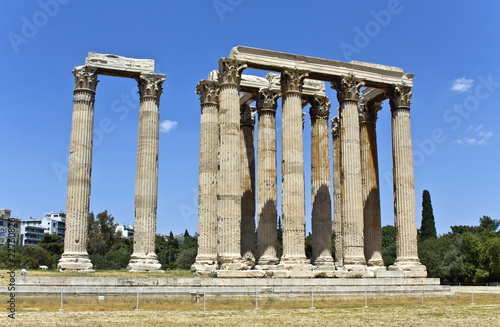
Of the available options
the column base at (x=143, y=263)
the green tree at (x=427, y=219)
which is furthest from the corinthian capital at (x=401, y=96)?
the green tree at (x=427, y=219)

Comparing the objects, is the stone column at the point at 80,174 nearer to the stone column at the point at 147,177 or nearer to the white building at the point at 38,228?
the stone column at the point at 147,177

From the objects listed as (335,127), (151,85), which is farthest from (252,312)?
(335,127)

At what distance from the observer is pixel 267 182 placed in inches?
2002

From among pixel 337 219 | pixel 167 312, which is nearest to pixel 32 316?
pixel 167 312

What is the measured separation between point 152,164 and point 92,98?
697cm

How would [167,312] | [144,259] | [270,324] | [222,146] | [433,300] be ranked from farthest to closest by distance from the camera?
[144,259]
[222,146]
[433,300]
[167,312]
[270,324]

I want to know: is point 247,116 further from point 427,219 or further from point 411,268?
point 427,219

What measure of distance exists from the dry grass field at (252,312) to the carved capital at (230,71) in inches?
648

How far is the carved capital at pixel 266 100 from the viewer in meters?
52.6

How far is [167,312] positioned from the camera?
1185 inches

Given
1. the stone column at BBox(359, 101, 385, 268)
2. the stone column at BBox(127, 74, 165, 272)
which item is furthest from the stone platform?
the stone column at BBox(127, 74, 165, 272)

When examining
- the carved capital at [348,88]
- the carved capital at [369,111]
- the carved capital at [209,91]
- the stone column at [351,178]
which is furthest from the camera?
the carved capital at [369,111]

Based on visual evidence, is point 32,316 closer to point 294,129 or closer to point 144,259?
point 144,259

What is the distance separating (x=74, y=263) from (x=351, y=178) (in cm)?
2191
